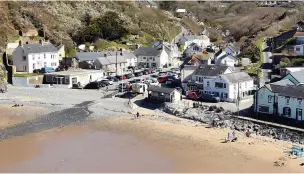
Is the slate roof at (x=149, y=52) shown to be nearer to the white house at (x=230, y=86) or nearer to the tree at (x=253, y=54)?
the tree at (x=253, y=54)

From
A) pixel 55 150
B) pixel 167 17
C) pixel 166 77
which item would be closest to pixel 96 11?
pixel 167 17

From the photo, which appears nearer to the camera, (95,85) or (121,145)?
(121,145)

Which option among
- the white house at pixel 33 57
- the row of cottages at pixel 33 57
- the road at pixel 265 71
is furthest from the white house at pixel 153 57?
the road at pixel 265 71

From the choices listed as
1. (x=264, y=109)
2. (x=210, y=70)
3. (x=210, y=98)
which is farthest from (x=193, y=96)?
(x=264, y=109)

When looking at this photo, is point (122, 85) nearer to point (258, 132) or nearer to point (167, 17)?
point (258, 132)

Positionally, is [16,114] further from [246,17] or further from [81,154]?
[246,17]

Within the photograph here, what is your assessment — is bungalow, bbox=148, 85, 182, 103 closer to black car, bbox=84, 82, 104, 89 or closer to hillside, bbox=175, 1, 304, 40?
black car, bbox=84, 82, 104, 89

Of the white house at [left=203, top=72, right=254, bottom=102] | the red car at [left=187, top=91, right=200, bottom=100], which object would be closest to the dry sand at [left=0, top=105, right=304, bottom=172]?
the red car at [left=187, top=91, right=200, bottom=100]
